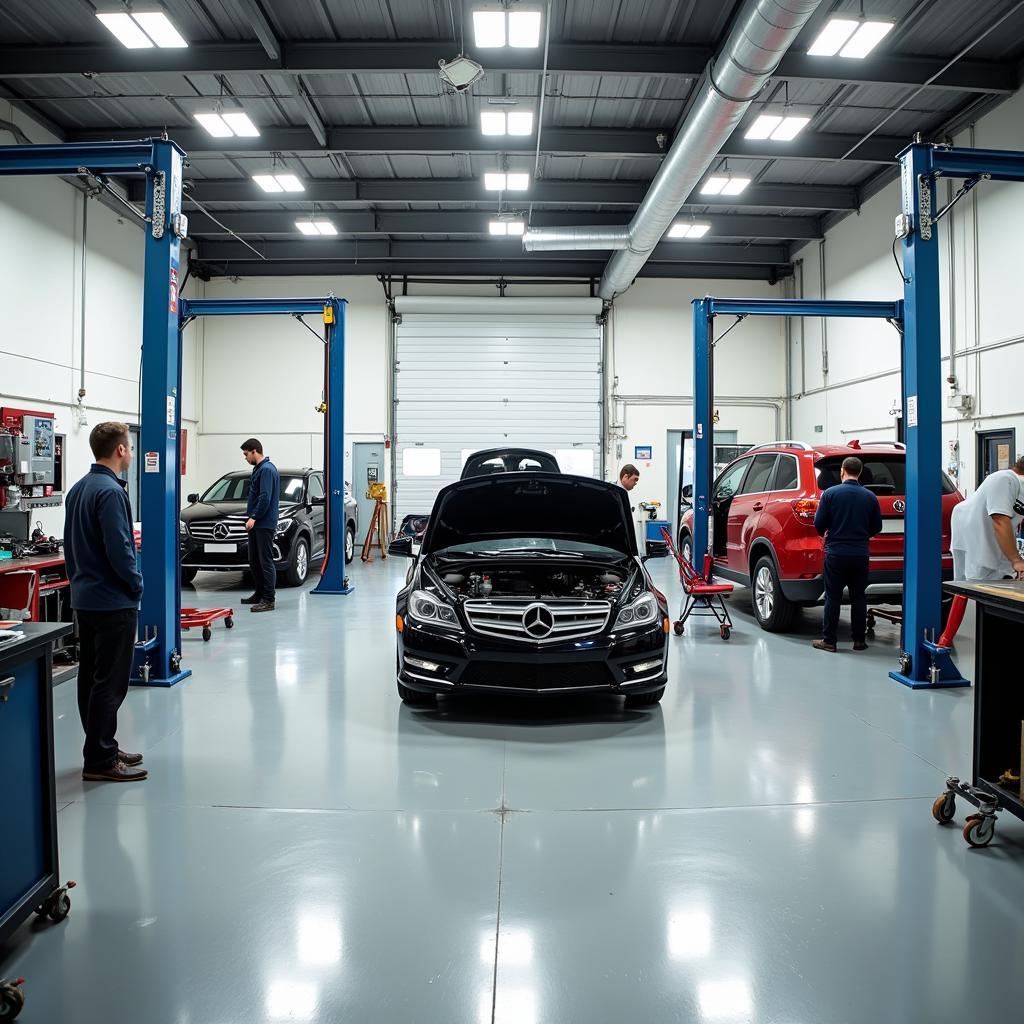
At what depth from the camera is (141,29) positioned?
7.80 meters

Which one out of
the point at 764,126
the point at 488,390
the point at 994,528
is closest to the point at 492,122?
the point at 764,126

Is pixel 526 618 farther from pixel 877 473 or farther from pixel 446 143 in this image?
pixel 446 143

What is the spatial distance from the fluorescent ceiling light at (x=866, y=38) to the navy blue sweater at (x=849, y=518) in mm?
5006

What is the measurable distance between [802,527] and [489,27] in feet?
18.7

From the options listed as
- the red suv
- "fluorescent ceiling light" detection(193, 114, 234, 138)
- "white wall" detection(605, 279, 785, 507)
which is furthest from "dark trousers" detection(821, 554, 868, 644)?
"white wall" detection(605, 279, 785, 507)

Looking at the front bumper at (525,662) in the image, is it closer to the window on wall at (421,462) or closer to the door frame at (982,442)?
the door frame at (982,442)

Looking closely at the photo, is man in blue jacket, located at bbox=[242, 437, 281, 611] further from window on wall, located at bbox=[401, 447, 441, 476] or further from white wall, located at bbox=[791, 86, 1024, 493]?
white wall, located at bbox=[791, 86, 1024, 493]

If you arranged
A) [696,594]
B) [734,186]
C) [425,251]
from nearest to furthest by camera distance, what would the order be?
[696,594], [734,186], [425,251]

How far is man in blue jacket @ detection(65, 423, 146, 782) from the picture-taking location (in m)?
A: 3.35

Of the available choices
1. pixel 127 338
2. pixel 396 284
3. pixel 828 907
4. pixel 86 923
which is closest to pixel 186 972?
pixel 86 923

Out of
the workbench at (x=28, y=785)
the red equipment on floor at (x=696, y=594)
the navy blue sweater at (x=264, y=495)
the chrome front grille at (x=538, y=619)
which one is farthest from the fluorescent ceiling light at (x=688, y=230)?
the workbench at (x=28, y=785)

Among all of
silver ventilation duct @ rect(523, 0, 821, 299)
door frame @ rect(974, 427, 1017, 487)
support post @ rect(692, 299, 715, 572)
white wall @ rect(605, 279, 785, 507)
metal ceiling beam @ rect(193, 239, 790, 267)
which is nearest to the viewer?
silver ventilation duct @ rect(523, 0, 821, 299)

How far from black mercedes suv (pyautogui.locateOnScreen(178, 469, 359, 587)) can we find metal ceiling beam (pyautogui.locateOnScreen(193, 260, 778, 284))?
21.1 feet

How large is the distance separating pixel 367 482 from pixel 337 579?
6492 millimetres
